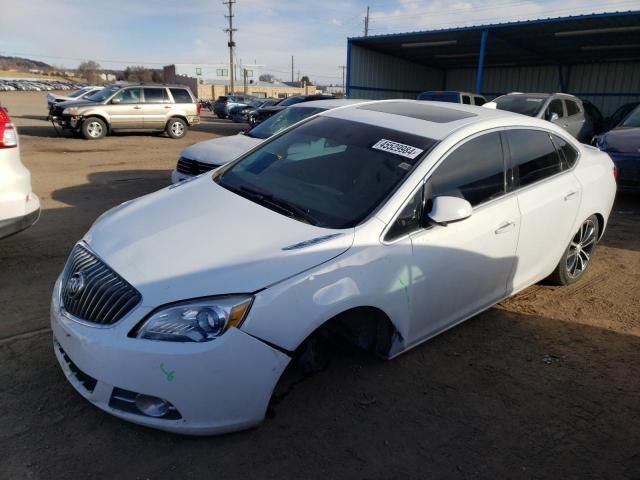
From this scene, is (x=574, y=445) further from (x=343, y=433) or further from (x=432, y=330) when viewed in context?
(x=343, y=433)

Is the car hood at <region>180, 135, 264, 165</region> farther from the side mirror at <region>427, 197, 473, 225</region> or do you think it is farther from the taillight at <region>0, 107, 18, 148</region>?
the side mirror at <region>427, 197, 473, 225</region>

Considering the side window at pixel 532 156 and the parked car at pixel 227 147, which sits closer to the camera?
the side window at pixel 532 156

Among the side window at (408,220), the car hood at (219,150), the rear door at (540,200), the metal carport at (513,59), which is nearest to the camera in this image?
the side window at (408,220)

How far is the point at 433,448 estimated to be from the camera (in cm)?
255

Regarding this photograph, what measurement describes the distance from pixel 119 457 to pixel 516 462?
1.96 metres

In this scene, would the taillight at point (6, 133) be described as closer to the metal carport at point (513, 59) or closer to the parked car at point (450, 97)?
the parked car at point (450, 97)

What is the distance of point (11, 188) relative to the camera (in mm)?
4141

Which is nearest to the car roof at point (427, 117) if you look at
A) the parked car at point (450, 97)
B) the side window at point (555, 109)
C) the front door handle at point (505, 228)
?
the front door handle at point (505, 228)

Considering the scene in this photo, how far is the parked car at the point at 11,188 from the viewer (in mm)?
4086

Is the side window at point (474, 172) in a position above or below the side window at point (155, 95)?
below

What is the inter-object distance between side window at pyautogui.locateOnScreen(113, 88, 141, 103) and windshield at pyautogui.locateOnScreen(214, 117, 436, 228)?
13.9 m

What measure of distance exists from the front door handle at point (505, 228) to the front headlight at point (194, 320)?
1.91m

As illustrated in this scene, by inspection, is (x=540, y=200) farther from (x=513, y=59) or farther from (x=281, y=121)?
(x=513, y=59)

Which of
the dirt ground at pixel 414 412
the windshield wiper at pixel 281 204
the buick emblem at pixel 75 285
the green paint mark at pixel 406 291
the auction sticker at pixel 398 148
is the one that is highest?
the auction sticker at pixel 398 148
